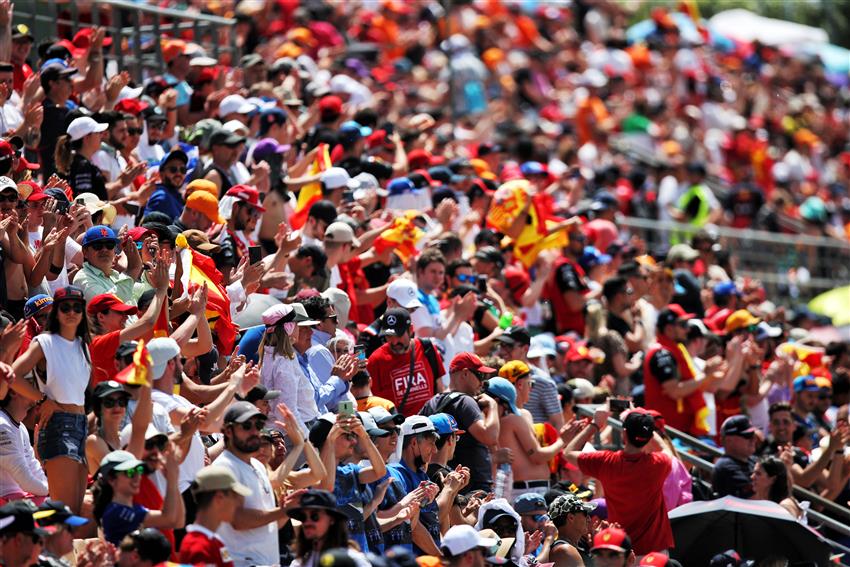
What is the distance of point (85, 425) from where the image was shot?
9414 mm

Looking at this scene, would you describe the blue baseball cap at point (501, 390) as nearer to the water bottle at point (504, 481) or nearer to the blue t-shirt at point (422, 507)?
the water bottle at point (504, 481)

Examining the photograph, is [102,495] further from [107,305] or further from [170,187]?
[170,187]

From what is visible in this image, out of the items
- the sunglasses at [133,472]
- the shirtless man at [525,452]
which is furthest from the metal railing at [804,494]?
the sunglasses at [133,472]

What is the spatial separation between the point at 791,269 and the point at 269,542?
52.1 ft

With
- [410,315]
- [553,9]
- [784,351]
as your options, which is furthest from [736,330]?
[553,9]

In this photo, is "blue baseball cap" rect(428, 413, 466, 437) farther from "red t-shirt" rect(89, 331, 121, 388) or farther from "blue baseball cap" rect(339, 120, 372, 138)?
"blue baseball cap" rect(339, 120, 372, 138)

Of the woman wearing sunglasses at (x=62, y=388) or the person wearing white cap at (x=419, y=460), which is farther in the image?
the person wearing white cap at (x=419, y=460)

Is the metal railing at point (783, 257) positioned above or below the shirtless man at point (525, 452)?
below

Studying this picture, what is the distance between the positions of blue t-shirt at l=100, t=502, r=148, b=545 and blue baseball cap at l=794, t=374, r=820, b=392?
8.90 m

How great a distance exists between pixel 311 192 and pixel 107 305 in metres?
5.04

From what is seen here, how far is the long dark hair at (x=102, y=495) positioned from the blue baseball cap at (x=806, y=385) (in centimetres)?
895

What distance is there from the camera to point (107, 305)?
9.86m

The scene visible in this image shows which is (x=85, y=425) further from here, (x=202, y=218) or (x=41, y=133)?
(x=41, y=133)

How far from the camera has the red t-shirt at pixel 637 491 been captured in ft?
37.7
